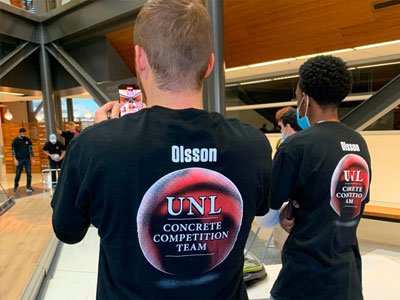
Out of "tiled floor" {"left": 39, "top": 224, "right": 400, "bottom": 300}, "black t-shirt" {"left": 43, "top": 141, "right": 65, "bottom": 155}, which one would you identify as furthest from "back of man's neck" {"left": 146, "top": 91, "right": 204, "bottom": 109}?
"black t-shirt" {"left": 43, "top": 141, "right": 65, "bottom": 155}

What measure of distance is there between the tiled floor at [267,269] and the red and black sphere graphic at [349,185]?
978 millimetres

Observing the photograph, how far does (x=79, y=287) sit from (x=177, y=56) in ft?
9.78

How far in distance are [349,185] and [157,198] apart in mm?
797

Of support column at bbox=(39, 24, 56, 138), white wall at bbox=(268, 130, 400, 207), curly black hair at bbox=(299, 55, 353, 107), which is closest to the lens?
curly black hair at bbox=(299, 55, 353, 107)

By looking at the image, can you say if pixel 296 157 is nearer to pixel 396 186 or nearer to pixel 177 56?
pixel 177 56

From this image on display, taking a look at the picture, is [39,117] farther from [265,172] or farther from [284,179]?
[265,172]

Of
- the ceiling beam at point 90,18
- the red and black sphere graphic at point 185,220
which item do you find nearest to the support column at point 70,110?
the ceiling beam at point 90,18

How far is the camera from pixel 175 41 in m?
0.68

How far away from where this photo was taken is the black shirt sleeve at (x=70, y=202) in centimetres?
68

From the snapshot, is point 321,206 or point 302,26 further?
point 302,26

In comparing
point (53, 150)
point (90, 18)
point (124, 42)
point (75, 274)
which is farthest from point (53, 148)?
point (75, 274)

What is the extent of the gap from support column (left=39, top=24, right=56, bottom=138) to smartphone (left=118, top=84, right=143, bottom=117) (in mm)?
6816

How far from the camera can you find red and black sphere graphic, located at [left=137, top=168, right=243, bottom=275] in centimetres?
67

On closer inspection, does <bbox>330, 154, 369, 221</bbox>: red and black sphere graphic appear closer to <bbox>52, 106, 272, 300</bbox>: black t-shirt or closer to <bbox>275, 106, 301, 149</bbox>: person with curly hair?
<bbox>52, 106, 272, 300</bbox>: black t-shirt
